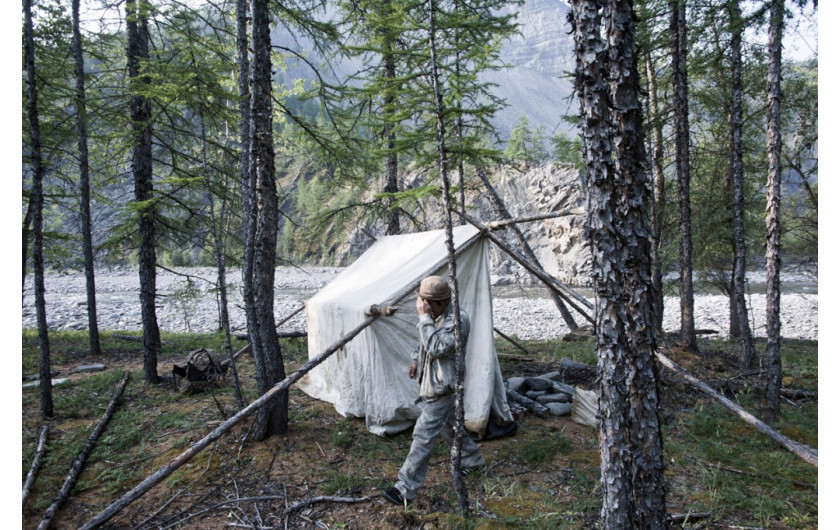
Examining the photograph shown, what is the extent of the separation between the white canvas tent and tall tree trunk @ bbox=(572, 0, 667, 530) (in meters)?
2.66

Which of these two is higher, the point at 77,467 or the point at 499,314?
the point at 77,467

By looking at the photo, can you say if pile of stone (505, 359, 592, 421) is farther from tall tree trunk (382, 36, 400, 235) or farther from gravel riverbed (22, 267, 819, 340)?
gravel riverbed (22, 267, 819, 340)

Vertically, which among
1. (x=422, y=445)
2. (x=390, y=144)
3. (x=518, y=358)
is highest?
(x=390, y=144)

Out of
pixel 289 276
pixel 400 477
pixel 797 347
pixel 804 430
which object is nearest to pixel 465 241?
pixel 400 477

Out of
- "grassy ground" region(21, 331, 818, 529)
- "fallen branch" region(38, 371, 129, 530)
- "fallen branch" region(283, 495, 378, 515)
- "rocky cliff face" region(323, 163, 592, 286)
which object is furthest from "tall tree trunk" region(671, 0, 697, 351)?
"rocky cliff face" region(323, 163, 592, 286)

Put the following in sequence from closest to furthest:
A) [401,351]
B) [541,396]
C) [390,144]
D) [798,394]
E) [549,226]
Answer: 1. [401,351]
2. [541,396]
3. [798,394]
4. [390,144]
5. [549,226]

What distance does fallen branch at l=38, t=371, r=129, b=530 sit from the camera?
353 centimetres

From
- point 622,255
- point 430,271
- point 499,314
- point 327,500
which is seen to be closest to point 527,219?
point 430,271

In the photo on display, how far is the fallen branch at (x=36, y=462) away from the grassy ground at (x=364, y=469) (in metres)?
0.08

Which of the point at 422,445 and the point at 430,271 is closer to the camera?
the point at 422,445

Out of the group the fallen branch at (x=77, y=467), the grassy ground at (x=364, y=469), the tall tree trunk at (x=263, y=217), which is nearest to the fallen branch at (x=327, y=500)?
the grassy ground at (x=364, y=469)

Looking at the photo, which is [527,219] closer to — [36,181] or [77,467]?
[77,467]

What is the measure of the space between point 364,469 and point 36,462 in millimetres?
3427

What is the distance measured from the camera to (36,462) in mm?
4395
